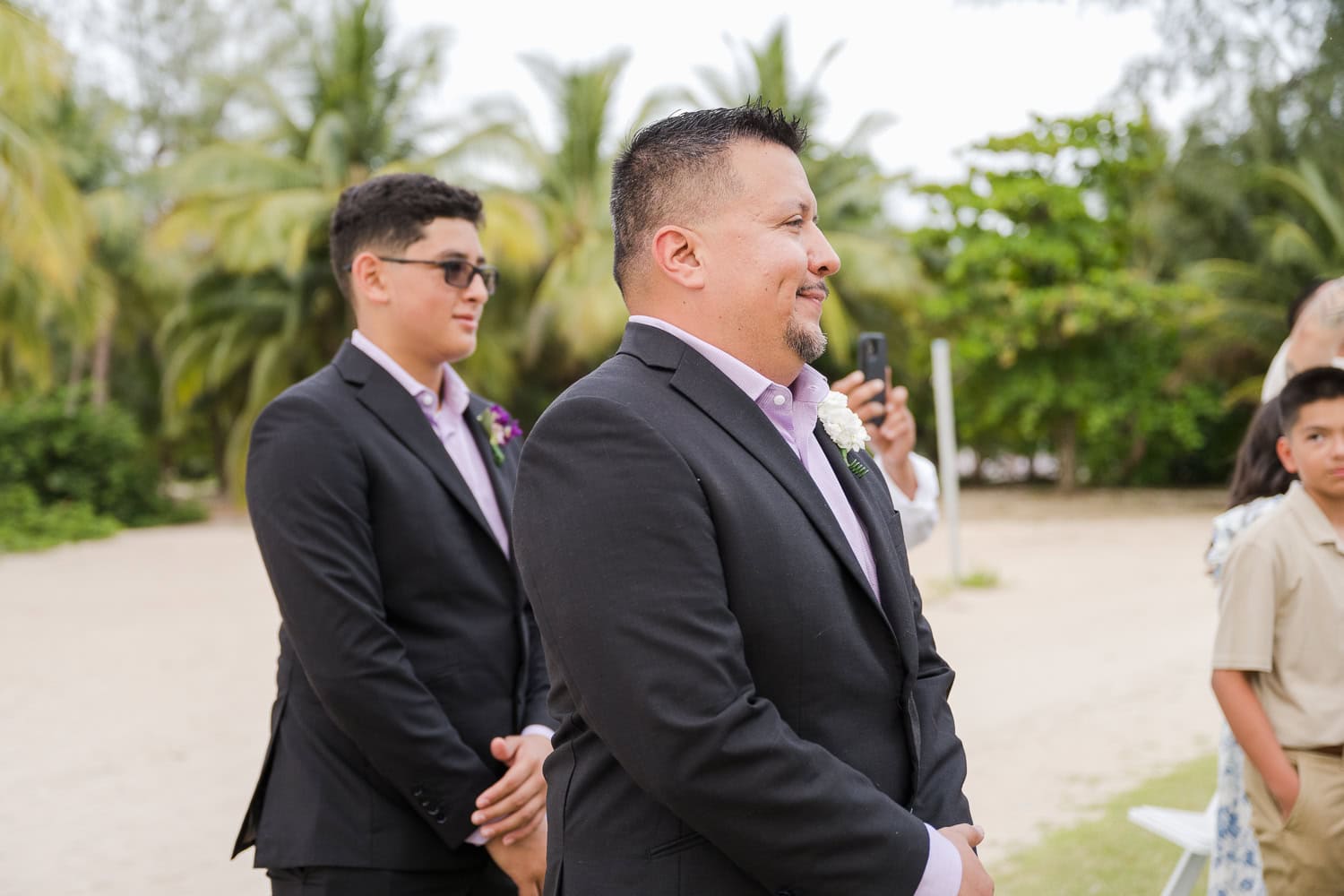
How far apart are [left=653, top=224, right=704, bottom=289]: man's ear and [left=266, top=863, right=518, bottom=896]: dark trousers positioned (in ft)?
5.01

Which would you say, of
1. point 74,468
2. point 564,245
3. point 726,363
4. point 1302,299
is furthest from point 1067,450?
point 726,363

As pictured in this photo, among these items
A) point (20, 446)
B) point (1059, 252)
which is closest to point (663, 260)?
point (20, 446)

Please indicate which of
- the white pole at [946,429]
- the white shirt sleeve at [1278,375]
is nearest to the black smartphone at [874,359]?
the white shirt sleeve at [1278,375]

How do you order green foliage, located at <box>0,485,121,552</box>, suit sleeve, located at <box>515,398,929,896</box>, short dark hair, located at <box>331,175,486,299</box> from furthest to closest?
1. green foliage, located at <box>0,485,121,552</box>
2. short dark hair, located at <box>331,175,486,299</box>
3. suit sleeve, located at <box>515,398,929,896</box>

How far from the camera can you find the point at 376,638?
2.62m

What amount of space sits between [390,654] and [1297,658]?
2261 millimetres

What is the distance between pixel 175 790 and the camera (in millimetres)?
7586

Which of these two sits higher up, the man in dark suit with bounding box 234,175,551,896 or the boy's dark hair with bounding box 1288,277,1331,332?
the boy's dark hair with bounding box 1288,277,1331,332

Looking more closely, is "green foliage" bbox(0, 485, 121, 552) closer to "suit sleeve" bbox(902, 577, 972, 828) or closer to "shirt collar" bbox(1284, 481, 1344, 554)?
"shirt collar" bbox(1284, 481, 1344, 554)

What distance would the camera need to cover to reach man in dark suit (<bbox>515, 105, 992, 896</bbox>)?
1700 mm

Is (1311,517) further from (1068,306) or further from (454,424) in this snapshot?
(1068,306)

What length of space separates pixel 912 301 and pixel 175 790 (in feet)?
78.4

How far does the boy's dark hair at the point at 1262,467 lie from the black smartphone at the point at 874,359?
4.58 ft

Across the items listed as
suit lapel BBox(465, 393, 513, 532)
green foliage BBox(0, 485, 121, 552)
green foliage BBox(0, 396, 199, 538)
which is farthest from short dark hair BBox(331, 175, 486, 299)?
green foliage BBox(0, 396, 199, 538)
